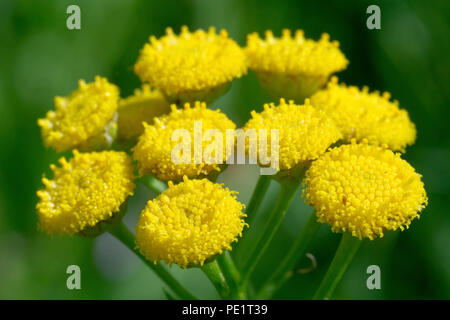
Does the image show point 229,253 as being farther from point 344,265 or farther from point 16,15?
point 16,15

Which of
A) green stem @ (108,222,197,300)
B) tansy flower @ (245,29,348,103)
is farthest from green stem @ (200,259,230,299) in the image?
tansy flower @ (245,29,348,103)

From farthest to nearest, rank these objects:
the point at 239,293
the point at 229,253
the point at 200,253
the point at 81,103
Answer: the point at 81,103, the point at 229,253, the point at 239,293, the point at 200,253

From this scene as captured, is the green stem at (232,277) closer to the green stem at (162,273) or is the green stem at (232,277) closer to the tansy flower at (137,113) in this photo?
the green stem at (162,273)

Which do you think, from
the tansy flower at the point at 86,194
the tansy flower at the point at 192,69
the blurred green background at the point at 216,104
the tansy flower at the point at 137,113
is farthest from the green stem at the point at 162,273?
the blurred green background at the point at 216,104

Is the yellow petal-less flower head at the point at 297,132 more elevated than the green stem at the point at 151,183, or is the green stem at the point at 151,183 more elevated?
the yellow petal-less flower head at the point at 297,132

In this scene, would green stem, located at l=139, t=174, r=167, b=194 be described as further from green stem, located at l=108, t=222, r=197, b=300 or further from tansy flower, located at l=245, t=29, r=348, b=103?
tansy flower, located at l=245, t=29, r=348, b=103

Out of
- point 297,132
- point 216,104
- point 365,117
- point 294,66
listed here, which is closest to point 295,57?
point 294,66

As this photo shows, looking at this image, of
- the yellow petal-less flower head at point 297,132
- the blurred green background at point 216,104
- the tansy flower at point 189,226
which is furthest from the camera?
the blurred green background at point 216,104

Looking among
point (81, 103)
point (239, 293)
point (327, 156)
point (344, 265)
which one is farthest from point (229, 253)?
point (81, 103)
